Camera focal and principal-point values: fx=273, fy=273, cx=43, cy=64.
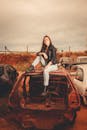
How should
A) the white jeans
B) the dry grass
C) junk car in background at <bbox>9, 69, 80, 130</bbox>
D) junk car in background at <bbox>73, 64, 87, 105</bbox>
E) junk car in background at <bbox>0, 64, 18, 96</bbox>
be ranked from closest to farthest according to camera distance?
junk car in background at <bbox>9, 69, 80, 130</bbox>
the white jeans
junk car in background at <bbox>73, 64, 87, 105</bbox>
junk car in background at <bbox>0, 64, 18, 96</bbox>
the dry grass

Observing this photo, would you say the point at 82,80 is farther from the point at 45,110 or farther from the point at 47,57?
the point at 45,110

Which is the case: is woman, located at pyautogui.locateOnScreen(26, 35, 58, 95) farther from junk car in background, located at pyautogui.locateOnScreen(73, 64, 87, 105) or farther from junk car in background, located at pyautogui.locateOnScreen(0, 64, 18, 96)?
junk car in background, located at pyautogui.locateOnScreen(0, 64, 18, 96)

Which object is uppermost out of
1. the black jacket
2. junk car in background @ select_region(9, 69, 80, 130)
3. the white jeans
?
the black jacket

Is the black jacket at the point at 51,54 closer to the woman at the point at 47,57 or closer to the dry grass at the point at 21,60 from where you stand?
the woman at the point at 47,57

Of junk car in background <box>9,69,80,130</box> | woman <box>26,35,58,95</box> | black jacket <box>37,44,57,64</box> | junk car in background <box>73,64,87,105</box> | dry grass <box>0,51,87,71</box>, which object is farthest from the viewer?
dry grass <box>0,51,87,71</box>

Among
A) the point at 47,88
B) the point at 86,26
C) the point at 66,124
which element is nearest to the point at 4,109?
the point at 47,88

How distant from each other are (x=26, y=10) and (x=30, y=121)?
343 centimetres

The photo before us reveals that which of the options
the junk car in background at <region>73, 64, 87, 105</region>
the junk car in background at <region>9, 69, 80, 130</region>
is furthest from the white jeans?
the junk car in background at <region>73, 64, 87, 105</region>

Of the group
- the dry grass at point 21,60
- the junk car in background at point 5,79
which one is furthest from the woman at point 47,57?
the dry grass at point 21,60

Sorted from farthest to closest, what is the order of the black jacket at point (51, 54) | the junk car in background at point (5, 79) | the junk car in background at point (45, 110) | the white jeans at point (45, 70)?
1. the junk car in background at point (5, 79)
2. the black jacket at point (51, 54)
3. the white jeans at point (45, 70)
4. the junk car in background at point (45, 110)

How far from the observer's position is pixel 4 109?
505 centimetres

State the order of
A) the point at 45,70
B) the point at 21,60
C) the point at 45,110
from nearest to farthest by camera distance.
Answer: the point at 45,110, the point at 45,70, the point at 21,60

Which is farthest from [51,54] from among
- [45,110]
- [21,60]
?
[21,60]

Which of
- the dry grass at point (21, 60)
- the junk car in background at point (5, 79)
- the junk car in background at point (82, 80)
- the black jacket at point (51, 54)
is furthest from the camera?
the dry grass at point (21, 60)
